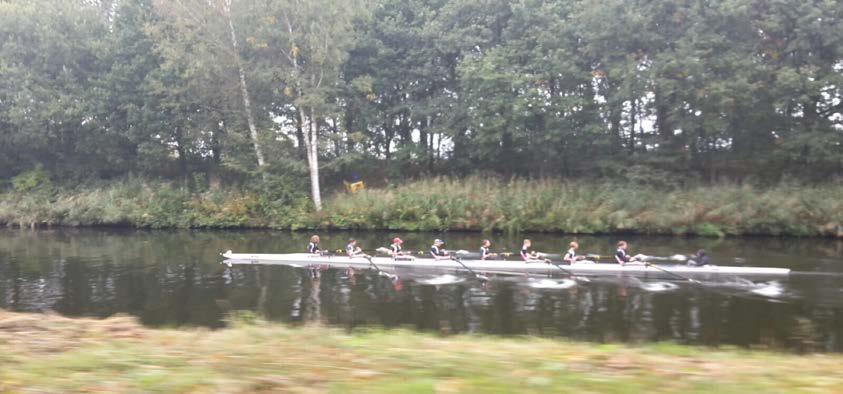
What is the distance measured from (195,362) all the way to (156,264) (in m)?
19.0

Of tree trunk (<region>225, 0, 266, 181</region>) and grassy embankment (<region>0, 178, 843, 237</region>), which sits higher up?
tree trunk (<region>225, 0, 266, 181</region>)

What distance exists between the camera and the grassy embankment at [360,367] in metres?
5.00

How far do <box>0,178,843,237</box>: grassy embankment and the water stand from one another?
5.79 feet

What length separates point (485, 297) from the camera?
1662 centimetres

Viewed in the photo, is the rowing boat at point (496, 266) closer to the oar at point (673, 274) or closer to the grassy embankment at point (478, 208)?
the oar at point (673, 274)

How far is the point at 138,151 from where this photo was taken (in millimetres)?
41375

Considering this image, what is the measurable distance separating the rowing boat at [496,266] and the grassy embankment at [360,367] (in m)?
11.9

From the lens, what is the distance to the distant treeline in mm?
29656

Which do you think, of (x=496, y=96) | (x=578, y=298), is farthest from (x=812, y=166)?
(x=578, y=298)

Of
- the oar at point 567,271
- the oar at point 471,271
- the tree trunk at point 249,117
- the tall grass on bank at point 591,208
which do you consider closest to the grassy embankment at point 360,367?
the oar at point 567,271

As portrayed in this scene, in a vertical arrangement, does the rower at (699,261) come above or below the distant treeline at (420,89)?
below

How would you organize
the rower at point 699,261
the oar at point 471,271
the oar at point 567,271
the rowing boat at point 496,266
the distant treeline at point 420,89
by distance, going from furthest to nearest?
the distant treeline at point 420,89
the oar at point 471,271
the oar at point 567,271
the rower at point 699,261
the rowing boat at point 496,266

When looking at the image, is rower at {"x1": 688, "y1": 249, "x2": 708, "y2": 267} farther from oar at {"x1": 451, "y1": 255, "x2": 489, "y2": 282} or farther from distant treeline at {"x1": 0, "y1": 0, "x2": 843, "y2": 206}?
distant treeline at {"x1": 0, "y1": 0, "x2": 843, "y2": 206}

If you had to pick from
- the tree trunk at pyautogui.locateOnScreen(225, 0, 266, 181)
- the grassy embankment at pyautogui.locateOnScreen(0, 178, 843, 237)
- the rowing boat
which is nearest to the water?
the rowing boat
